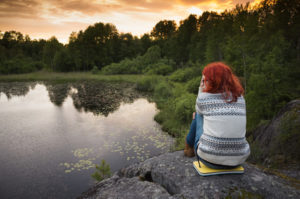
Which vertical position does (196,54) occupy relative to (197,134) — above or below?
above

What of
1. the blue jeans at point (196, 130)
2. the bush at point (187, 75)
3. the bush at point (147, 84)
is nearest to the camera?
the blue jeans at point (196, 130)

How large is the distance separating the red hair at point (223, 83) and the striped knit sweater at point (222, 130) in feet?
0.20

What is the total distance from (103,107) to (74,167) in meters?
10.3

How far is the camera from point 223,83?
95.7 inches

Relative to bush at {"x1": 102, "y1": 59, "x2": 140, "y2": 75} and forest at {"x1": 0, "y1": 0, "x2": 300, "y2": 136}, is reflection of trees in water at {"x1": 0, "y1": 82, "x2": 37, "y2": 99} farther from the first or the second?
bush at {"x1": 102, "y1": 59, "x2": 140, "y2": 75}

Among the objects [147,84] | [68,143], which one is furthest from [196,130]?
[147,84]

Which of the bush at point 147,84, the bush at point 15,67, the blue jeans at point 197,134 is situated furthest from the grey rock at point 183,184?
the bush at point 15,67

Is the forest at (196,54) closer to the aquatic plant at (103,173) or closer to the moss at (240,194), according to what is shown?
the moss at (240,194)

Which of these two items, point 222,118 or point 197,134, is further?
point 197,134

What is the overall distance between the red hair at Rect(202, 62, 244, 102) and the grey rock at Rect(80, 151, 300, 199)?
1.13 meters

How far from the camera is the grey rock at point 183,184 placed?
244cm

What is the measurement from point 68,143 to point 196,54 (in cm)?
3238

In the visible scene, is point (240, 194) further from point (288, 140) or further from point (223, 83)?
point (288, 140)

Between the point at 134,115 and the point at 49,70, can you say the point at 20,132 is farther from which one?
the point at 49,70
